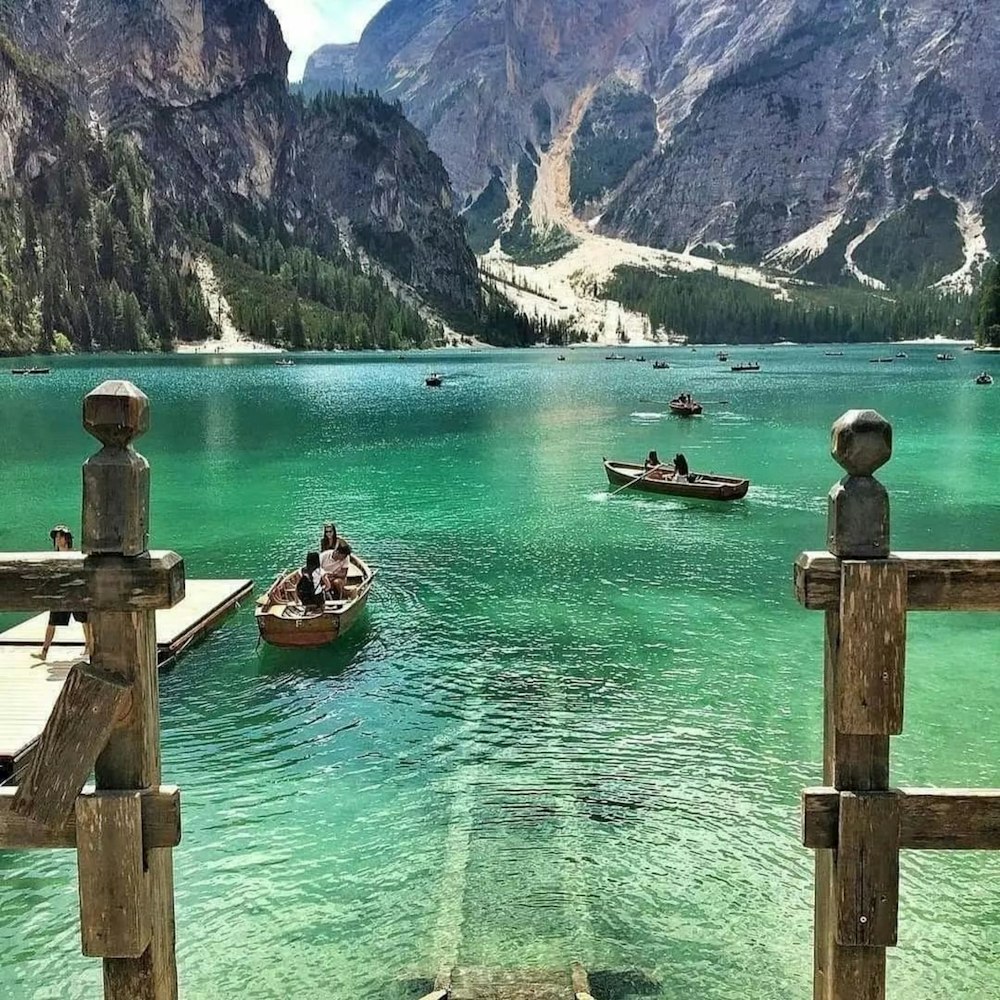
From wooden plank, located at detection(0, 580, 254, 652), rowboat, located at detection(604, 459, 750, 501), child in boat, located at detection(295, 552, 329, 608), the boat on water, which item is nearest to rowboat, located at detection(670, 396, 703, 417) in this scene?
the boat on water

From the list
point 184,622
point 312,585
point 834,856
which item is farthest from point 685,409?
point 834,856

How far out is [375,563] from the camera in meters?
31.9

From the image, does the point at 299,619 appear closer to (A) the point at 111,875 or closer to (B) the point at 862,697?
(A) the point at 111,875

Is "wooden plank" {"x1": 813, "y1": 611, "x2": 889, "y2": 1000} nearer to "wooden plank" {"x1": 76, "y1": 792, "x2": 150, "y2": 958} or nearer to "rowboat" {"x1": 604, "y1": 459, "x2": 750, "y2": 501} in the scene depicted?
"wooden plank" {"x1": 76, "y1": 792, "x2": 150, "y2": 958}

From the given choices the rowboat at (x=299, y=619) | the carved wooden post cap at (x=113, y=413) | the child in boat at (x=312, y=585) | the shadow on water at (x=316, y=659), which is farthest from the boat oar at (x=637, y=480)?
the carved wooden post cap at (x=113, y=413)

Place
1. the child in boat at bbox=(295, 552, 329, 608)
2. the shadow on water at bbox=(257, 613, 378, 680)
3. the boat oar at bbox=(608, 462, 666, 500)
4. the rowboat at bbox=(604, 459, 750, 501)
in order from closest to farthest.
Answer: the shadow on water at bbox=(257, 613, 378, 680)
the child in boat at bbox=(295, 552, 329, 608)
the rowboat at bbox=(604, 459, 750, 501)
the boat oar at bbox=(608, 462, 666, 500)

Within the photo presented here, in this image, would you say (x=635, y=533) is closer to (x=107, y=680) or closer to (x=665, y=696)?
(x=665, y=696)

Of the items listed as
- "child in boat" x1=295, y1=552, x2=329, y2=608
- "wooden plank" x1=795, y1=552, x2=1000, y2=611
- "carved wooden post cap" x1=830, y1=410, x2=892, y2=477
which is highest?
"carved wooden post cap" x1=830, y1=410, x2=892, y2=477

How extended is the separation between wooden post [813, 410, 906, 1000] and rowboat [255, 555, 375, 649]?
1752 centimetres

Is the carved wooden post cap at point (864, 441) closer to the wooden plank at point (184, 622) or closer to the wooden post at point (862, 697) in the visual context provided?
the wooden post at point (862, 697)

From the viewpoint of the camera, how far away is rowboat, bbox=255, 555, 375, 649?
71.6 ft

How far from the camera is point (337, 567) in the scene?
25172mm

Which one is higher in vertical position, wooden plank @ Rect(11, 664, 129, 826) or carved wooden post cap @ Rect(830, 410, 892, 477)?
carved wooden post cap @ Rect(830, 410, 892, 477)

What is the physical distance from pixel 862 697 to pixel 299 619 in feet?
58.5
